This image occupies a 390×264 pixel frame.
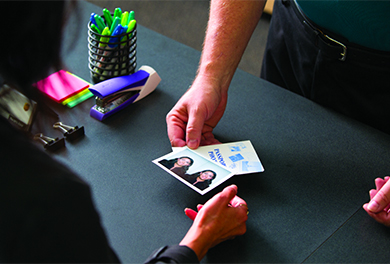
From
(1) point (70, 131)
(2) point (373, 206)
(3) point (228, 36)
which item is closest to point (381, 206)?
(2) point (373, 206)

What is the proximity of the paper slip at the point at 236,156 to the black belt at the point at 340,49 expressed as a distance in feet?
1.51

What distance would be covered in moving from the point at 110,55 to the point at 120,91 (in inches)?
5.3

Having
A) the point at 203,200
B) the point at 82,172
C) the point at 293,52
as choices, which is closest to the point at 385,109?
the point at 293,52

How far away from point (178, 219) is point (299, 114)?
2.12 ft

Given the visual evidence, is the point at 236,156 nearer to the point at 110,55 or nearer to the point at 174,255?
the point at 174,255

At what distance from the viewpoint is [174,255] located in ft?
2.19

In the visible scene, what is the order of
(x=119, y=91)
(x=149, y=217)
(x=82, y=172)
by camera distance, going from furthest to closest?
(x=119, y=91) → (x=82, y=172) → (x=149, y=217)

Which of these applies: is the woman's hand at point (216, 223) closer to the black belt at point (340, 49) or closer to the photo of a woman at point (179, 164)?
the photo of a woman at point (179, 164)

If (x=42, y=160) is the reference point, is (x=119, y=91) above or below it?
below

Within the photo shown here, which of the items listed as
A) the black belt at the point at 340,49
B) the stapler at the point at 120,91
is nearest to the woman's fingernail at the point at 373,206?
the black belt at the point at 340,49

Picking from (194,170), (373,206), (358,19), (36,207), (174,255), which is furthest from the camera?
(358,19)

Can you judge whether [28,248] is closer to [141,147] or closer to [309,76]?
[141,147]

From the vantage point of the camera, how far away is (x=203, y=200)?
885 mm

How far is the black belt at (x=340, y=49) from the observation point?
1099mm
